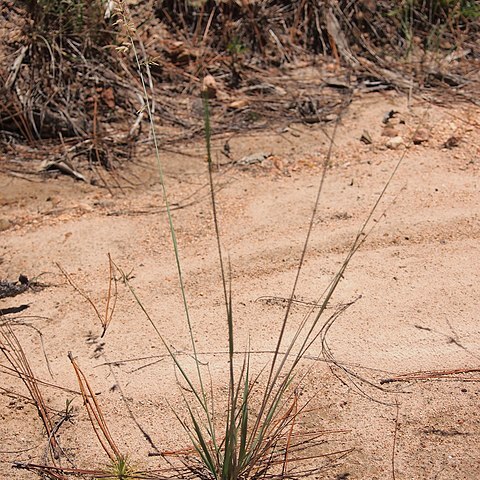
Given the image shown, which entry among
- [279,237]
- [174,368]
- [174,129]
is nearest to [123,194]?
[174,129]

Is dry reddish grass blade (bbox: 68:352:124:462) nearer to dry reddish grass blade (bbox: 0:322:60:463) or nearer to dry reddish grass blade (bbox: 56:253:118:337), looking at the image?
dry reddish grass blade (bbox: 0:322:60:463)

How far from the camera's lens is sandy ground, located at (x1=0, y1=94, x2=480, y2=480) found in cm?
234

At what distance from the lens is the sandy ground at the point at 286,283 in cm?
234

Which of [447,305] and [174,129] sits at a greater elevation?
[174,129]

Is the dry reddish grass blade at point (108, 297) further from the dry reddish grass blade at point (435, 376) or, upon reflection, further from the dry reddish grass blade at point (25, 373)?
the dry reddish grass blade at point (435, 376)

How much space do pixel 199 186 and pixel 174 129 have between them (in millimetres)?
624

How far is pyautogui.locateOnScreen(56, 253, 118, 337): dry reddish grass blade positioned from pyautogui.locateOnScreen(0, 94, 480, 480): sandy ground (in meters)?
0.03

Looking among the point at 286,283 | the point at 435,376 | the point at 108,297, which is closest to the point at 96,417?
the point at 108,297

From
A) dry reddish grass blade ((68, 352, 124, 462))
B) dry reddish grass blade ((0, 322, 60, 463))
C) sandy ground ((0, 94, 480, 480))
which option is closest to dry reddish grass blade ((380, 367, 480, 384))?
sandy ground ((0, 94, 480, 480))

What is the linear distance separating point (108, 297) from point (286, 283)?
2.41 ft

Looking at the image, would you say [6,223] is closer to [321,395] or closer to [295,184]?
[295,184]

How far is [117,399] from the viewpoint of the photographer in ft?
8.15

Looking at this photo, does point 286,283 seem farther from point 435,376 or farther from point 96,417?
point 96,417

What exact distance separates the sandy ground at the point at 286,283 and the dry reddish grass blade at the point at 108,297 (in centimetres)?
3
